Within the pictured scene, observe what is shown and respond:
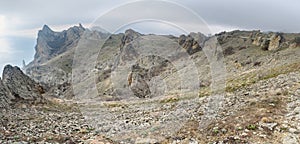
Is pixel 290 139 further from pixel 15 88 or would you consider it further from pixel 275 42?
pixel 275 42

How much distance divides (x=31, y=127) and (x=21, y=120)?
4529 millimetres

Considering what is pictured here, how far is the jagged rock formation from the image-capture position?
43.8 m

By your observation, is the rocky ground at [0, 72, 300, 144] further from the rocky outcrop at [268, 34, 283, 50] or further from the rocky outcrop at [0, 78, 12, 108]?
the rocky outcrop at [268, 34, 283, 50]

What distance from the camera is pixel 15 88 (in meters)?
48.9

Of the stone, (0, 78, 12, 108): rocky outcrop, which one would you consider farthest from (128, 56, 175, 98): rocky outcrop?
the stone

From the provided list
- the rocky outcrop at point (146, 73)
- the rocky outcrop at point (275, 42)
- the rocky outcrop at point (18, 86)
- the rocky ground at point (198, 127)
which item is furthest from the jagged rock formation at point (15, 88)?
the rocky outcrop at point (275, 42)

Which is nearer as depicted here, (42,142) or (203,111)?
(42,142)

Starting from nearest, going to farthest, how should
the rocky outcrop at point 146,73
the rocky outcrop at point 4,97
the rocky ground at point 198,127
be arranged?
the rocky ground at point 198,127 < the rocky outcrop at point 4,97 < the rocky outcrop at point 146,73

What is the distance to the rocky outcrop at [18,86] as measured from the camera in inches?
1869

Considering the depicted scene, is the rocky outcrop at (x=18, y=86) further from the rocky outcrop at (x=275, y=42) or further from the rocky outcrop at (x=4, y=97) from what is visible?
the rocky outcrop at (x=275, y=42)

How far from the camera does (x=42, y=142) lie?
2444 cm

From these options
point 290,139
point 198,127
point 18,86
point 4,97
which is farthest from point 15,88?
→ point 290,139

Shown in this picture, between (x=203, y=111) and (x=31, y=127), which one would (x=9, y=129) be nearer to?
(x=31, y=127)

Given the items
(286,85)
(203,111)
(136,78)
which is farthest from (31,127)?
(136,78)
